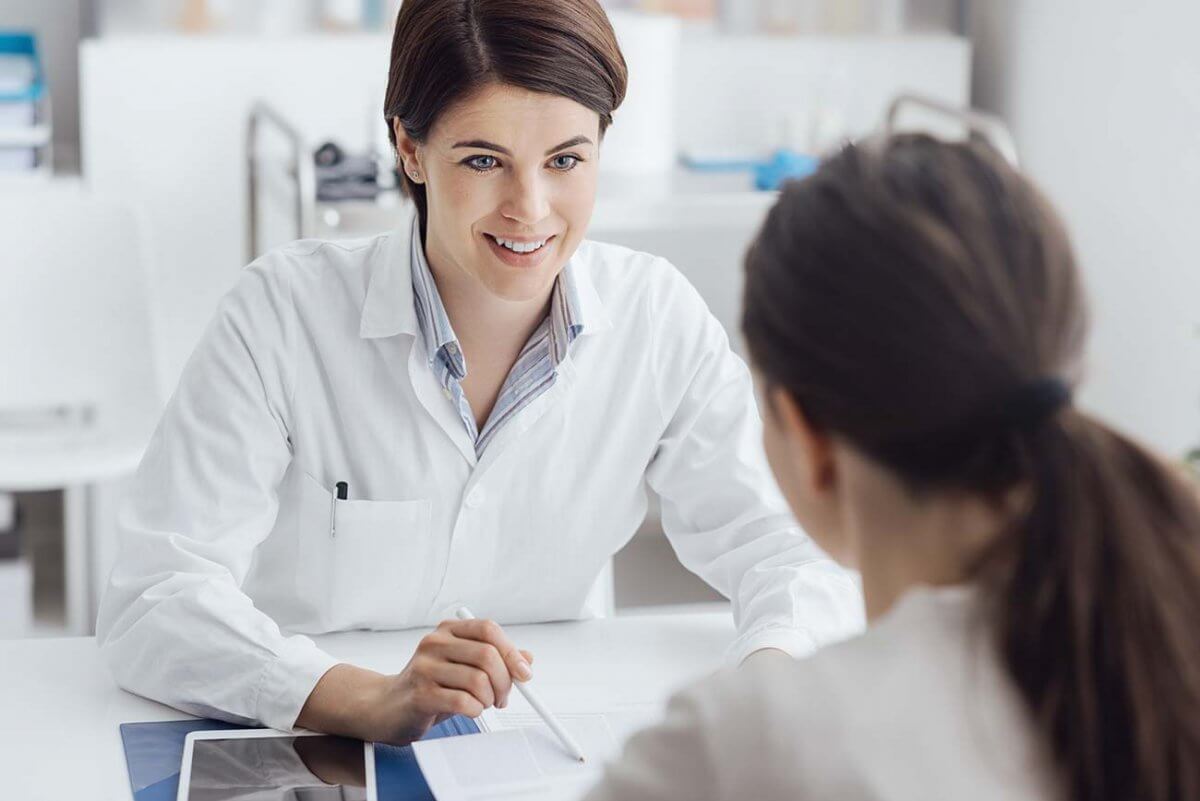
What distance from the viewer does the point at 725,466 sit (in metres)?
1.48

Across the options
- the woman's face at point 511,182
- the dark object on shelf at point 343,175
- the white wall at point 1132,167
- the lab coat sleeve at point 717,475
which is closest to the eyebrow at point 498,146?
the woman's face at point 511,182

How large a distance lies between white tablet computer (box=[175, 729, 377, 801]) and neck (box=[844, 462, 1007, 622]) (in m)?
0.46

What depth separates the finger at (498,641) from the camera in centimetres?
113

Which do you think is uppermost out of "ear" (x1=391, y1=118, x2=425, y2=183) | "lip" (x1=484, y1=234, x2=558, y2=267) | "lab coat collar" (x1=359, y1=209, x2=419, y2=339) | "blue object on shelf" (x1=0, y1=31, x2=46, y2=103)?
"ear" (x1=391, y1=118, x2=425, y2=183)

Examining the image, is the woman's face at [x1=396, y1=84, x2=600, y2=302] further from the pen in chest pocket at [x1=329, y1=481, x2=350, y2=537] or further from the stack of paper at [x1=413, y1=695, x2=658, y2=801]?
the stack of paper at [x1=413, y1=695, x2=658, y2=801]

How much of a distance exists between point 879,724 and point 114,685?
808 mm

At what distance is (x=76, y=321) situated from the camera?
272cm

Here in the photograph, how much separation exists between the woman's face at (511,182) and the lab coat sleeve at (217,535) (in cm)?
18

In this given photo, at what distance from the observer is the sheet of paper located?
1.05 meters

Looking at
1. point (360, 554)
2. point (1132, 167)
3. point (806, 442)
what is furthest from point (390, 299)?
point (1132, 167)

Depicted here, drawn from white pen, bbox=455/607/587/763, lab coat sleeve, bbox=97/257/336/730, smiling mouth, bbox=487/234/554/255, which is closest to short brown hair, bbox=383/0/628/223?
smiling mouth, bbox=487/234/554/255

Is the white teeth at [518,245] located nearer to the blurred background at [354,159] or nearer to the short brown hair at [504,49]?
the short brown hair at [504,49]

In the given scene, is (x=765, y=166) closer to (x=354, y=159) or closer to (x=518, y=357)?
(x=354, y=159)

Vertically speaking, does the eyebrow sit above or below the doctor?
above
